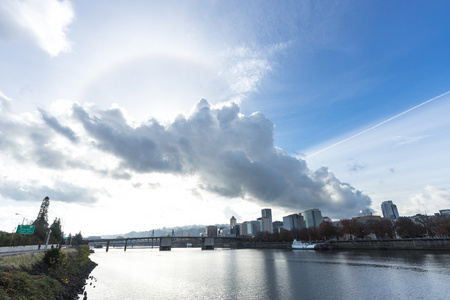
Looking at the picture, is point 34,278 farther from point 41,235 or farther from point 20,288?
point 41,235

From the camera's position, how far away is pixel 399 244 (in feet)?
→ 445

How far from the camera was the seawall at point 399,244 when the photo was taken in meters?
115

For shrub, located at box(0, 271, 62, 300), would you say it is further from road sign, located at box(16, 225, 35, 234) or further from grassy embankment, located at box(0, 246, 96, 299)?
road sign, located at box(16, 225, 35, 234)

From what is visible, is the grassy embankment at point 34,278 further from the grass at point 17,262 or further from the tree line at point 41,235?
the tree line at point 41,235

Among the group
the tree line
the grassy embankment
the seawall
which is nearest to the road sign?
the tree line

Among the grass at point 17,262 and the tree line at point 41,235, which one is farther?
the tree line at point 41,235

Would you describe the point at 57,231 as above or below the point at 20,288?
above

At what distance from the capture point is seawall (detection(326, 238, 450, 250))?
115m

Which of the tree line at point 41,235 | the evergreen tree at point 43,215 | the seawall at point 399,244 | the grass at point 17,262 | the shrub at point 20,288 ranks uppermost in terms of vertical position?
the evergreen tree at point 43,215

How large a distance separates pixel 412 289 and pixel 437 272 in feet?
71.0

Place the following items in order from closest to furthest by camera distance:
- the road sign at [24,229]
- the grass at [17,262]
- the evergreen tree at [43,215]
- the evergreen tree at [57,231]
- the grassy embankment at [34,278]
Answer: the grassy embankment at [34,278] < the grass at [17,262] < the road sign at [24,229] < the evergreen tree at [57,231] < the evergreen tree at [43,215]

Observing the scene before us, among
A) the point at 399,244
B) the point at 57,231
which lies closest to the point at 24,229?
the point at 57,231

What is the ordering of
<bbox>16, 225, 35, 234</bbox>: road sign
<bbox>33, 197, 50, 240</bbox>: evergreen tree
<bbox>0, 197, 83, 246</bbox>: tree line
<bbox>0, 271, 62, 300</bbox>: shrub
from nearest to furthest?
1. <bbox>0, 271, 62, 300</bbox>: shrub
2. <bbox>0, 197, 83, 246</bbox>: tree line
3. <bbox>16, 225, 35, 234</bbox>: road sign
4. <bbox>33, 197, 50, 240</bbox>: evergreen tree

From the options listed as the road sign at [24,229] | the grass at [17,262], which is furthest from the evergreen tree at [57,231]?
the grass at [17,262]
